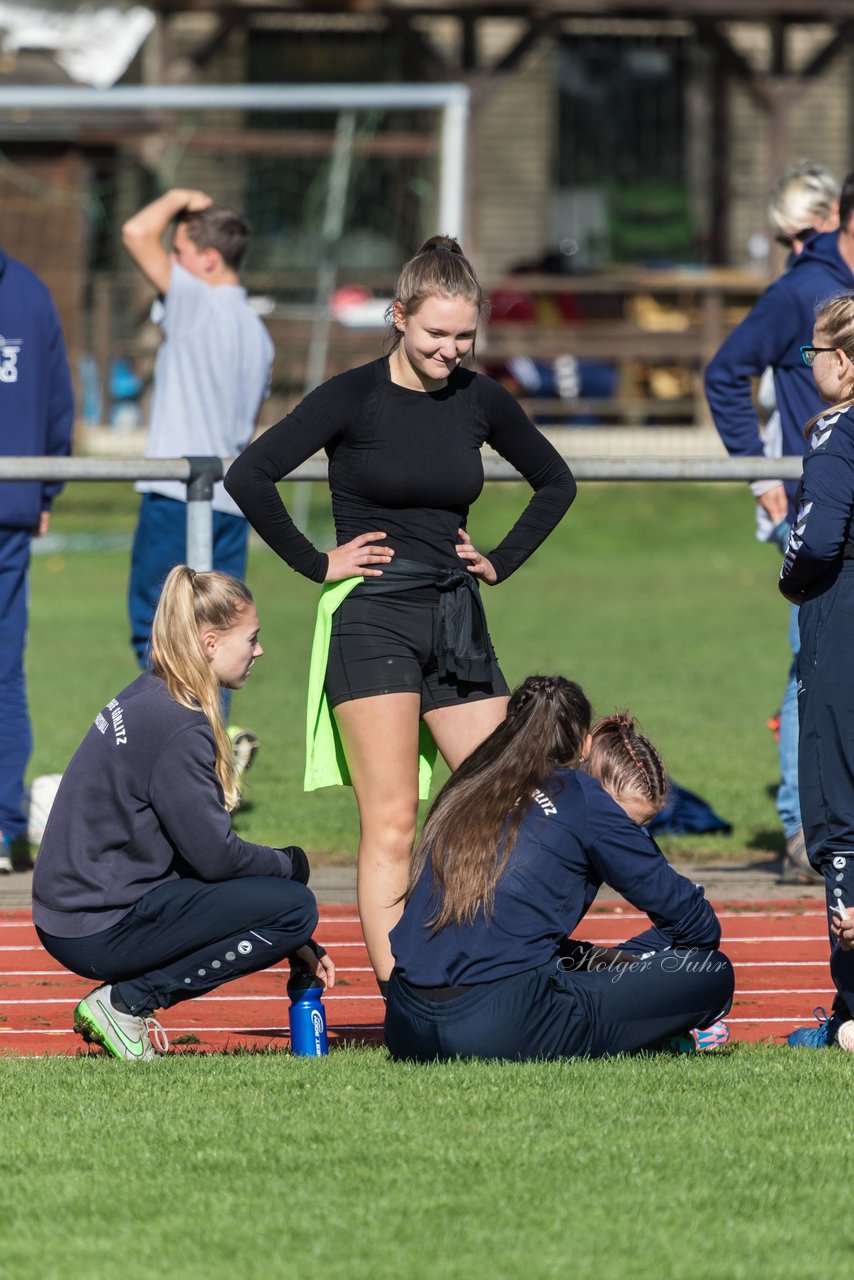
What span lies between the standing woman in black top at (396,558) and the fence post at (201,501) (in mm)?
1611

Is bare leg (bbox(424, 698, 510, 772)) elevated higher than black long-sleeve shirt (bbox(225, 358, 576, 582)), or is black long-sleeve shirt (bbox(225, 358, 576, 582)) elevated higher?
black long-sleeve shirt (bbox(225, 358, 576, 582))

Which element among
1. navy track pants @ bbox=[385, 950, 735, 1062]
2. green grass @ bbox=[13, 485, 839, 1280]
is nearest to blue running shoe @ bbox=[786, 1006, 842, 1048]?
green grass @ bbox=[13, 485, 839, 1280]

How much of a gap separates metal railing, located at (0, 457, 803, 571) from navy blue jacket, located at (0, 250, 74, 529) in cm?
81

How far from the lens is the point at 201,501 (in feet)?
23.0

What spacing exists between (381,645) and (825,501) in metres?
1.15

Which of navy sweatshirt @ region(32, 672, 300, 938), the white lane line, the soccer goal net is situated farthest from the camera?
the soccer goal net

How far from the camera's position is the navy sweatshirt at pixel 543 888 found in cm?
480

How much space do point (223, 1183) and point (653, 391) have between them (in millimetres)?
19784

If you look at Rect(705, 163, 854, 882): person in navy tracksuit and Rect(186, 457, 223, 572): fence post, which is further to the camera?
Rect(705, 163, 854, 882): person in navy tracksuit

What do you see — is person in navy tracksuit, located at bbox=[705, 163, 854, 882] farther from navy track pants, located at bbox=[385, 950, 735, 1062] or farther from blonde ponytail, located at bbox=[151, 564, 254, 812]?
blonde ponytail, located at bbox=[151, 564, 254, 812]

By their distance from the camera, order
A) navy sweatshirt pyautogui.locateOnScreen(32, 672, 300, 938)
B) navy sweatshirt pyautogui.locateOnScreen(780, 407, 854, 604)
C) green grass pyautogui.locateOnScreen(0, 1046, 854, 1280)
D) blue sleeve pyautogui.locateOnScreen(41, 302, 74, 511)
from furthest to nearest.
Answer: blue sleeve pyautogui.locateOnScreen(41, 302, 74, 511) < navy sweatshirt pyautogui.locateOnScreen(32, 672, 300, 938) < navy sweatshirt pyautogui.locateOnScreen(780, 407, 854, 604) < green grass pyautogui.locateOnScreen(0, 1046, 854, 1280)

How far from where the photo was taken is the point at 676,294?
23.8 m

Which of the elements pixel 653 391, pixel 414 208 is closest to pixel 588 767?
pixel 414 208

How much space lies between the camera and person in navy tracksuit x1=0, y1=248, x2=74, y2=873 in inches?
304
